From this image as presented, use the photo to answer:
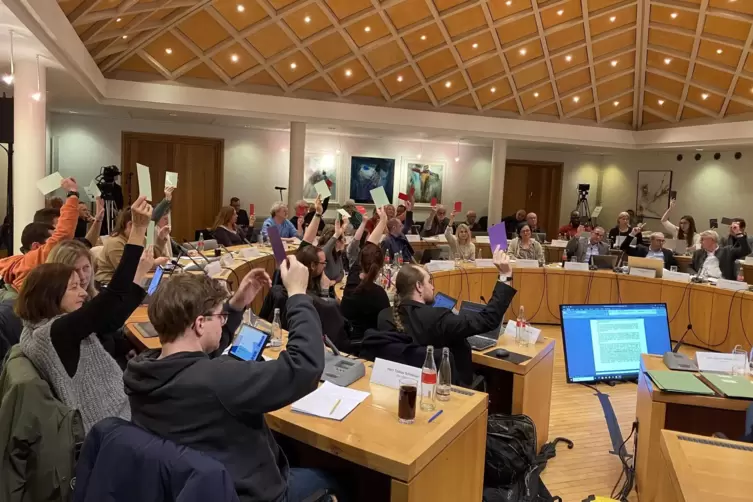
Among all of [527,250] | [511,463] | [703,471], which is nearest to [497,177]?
[527,250]

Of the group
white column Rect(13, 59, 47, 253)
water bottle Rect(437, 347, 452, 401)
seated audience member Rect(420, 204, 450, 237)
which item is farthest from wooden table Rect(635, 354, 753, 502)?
seated audience member Rect(420, 204, 450, 237)

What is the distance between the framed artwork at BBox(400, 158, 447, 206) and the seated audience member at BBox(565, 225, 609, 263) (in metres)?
6.11

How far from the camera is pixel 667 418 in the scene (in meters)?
3.18

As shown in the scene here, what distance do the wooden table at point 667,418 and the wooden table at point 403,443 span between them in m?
1.08

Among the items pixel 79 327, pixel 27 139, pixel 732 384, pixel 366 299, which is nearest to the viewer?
pixel 79 327

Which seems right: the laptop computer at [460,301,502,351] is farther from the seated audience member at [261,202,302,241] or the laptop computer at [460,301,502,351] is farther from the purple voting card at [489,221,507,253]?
the seated audience member at [261,202,302,241]

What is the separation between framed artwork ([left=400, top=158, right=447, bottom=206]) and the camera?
1473 cm

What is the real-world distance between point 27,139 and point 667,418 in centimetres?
679

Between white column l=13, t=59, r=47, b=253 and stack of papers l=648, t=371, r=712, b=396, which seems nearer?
stack of papers l=648, t=371, r=712, b=396

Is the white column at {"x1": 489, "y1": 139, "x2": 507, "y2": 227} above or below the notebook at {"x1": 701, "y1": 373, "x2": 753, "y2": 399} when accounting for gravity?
above

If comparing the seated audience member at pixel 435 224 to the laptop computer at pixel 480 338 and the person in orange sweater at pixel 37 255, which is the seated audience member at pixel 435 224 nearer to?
the laptop computer at pixel 480 338

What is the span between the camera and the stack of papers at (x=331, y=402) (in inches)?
93.0

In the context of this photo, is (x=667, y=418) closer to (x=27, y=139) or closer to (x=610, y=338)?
(x=610, y=338)

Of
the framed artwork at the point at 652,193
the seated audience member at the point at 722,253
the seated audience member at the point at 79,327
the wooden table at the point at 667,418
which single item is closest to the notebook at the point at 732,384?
the wooden table at the point at 667,418
